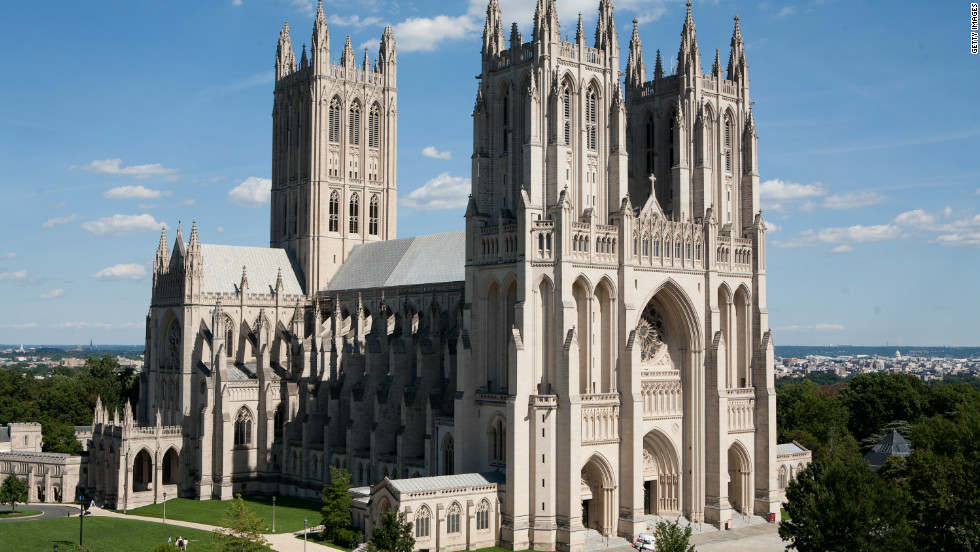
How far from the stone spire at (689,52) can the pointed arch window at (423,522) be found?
37647 mm

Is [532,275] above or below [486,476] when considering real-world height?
above

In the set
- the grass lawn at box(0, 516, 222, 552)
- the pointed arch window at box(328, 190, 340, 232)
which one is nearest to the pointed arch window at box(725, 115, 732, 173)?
the pointed arch window at box(328, 190, 340, 232)

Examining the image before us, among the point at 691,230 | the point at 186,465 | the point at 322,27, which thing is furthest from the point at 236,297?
the point at 691,230

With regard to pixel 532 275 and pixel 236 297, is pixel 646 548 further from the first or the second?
pixel 236 297

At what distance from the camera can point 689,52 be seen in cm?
7275

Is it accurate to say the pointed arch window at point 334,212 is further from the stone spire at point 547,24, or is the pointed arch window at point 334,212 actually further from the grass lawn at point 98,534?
the stone spire at point 547,24

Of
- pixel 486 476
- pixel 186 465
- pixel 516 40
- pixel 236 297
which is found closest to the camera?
pixel 486 476

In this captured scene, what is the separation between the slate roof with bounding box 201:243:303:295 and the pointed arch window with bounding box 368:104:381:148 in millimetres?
15298

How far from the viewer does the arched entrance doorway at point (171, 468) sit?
276 feet

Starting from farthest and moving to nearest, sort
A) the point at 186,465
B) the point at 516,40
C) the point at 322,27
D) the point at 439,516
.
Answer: the point at 322,27 < the point at 186,465 < the point at 516,40 < the point at 439,516

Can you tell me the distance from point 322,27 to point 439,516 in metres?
59.9

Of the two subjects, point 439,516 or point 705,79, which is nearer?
point 439,516

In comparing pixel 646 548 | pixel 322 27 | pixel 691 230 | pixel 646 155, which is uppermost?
pixel 322 27

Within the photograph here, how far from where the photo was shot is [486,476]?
6225 centimetres
